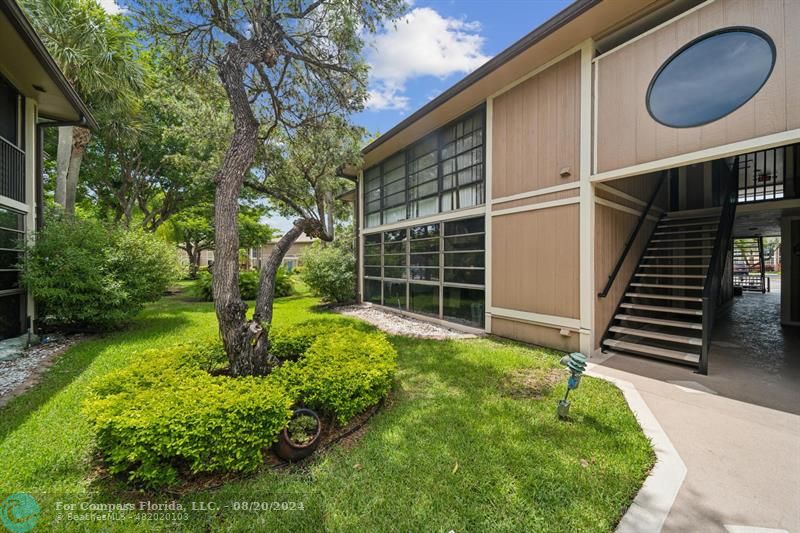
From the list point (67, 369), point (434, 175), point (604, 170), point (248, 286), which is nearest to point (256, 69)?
point (434, 175)

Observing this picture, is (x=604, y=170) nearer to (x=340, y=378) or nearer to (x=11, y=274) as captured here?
(x=340, y=378)

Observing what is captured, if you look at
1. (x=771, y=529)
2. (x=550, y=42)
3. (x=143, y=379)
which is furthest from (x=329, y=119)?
(x=771, y=529)

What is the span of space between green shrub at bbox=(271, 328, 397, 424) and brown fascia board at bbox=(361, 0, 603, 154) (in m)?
5.52

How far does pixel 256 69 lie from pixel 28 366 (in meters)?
5.81

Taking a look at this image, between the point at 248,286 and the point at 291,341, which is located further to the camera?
the point at 248,286

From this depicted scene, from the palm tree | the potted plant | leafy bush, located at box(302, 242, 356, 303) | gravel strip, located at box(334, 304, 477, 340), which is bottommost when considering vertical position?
gravel strip, located at box(334, 304, 477, 340)

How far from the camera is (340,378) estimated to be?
3.11 m

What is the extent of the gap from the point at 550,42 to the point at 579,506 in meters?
6.35

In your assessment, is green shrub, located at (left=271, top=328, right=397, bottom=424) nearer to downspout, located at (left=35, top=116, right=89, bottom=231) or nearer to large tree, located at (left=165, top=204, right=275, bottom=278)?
downspout, located at (left=35, top=116, right=89, bottom=231)

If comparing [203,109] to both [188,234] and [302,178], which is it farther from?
[188,234]

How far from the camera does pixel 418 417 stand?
10.9 ft

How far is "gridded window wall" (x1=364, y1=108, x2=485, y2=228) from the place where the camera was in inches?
293

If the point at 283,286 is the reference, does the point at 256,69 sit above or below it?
above

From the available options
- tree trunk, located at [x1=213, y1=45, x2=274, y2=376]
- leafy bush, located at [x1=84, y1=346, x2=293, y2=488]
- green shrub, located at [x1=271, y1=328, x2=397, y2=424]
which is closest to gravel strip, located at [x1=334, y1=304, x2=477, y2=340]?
green shrub, located at [x1=271, y1=328, x2=397, y2=424]
